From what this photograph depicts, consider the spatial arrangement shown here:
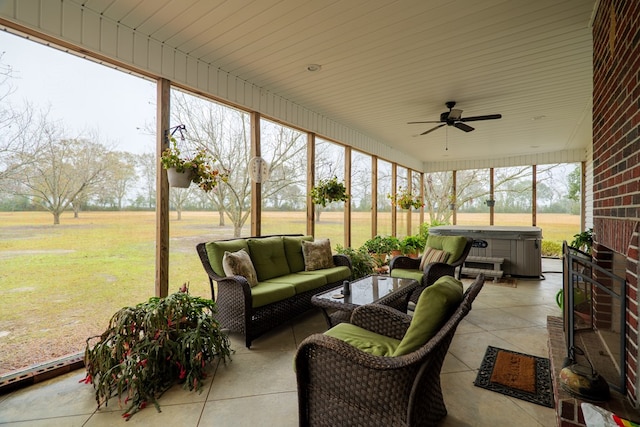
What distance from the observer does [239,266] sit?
3.37m

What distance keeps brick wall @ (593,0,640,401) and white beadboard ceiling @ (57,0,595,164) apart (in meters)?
0.70

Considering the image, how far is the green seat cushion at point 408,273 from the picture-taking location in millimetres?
4090

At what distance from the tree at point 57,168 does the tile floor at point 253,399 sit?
5.02ft

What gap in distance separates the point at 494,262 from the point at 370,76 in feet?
13.9

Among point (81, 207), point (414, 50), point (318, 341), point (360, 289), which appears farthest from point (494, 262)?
point (81, 207)

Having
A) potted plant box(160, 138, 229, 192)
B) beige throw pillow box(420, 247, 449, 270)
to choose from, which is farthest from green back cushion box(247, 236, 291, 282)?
beige throw pillow box(420, 247, 449, 270)

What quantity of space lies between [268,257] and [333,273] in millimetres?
859

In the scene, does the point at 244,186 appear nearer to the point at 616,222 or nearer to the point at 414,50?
the point at 414,50

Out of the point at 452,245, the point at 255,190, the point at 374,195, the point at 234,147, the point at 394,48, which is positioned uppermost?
the point at 394,48

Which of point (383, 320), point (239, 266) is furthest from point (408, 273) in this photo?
point (239, 266)

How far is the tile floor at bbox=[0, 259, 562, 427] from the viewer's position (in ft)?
6.69

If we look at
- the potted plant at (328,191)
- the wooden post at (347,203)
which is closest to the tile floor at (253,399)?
the potted plant at (328,191)

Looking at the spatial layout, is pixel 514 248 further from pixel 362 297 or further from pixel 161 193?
pixel 161 193

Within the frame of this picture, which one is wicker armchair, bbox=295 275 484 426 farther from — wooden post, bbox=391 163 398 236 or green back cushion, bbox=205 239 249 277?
wooden post, bbox=391 163 398 236
